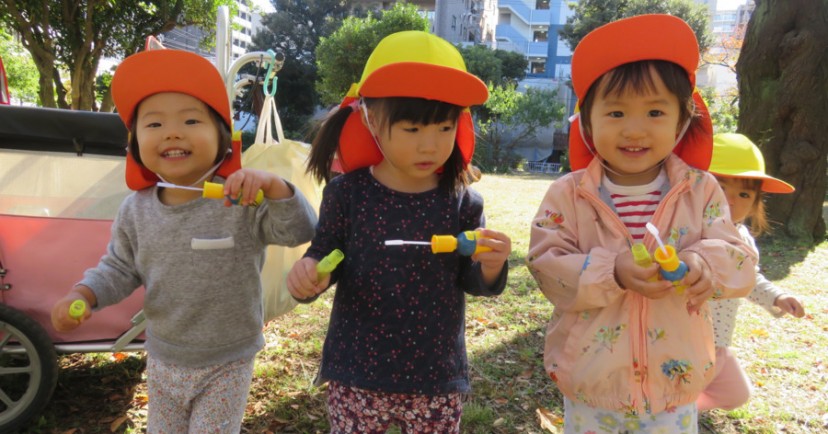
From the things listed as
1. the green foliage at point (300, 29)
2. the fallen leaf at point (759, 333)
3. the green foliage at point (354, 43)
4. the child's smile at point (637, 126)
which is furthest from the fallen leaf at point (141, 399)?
the green foliage at point (300, 29)

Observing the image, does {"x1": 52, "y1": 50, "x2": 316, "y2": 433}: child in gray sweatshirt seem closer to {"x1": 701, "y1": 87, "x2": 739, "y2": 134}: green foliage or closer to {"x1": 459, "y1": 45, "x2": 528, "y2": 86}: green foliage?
{"x1": 701, "y1": 87, "x2": 739, "y2": 134}: green foliage

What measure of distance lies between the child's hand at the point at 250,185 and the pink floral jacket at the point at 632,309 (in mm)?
805

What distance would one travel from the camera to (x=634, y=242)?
1665mm

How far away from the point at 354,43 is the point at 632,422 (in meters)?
20.5

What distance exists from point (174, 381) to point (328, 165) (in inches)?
34.1

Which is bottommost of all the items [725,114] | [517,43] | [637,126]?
[637,126]

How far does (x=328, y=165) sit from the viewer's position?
1898 millimetres

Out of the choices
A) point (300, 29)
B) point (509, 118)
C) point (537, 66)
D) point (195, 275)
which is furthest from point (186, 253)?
point (537, 66)

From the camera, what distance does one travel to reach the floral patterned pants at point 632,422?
1.68 meters

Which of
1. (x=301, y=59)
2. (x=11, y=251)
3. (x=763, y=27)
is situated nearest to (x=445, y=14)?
(x=301, y=59)

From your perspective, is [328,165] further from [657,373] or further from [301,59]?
[301,59]

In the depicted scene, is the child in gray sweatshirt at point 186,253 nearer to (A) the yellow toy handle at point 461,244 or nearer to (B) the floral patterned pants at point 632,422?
(A) the yellow toy handle at point 461,244

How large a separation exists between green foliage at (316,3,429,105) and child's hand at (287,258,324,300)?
1933cm

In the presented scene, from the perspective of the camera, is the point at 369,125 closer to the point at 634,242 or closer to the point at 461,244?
the point at 461,244
